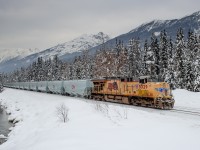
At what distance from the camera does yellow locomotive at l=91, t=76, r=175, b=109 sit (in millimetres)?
25656

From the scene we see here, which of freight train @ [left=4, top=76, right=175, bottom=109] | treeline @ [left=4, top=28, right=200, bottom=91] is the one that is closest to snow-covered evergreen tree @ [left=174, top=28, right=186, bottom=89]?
treeline @ [left=4, top=28, right=200, bottom=91]

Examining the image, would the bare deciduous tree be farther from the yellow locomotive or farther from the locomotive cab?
the locomotive cab

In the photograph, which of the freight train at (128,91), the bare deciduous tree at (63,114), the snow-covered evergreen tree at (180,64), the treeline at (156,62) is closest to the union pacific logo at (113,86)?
the freight train at (128,91)

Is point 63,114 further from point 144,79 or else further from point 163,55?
point 163,55

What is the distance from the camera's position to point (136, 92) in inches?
1137

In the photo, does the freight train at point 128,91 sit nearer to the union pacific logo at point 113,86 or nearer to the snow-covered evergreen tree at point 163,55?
the union pacific logo at point 113,86

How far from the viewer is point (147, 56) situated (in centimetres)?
6538

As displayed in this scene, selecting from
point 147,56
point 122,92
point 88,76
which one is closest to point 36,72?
point 88,76

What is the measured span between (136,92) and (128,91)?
1609 mm

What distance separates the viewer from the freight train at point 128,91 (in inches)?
1016

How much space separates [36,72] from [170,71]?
79678 mm

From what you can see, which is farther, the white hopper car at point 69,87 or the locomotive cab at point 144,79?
the white hopper car at point 69,87

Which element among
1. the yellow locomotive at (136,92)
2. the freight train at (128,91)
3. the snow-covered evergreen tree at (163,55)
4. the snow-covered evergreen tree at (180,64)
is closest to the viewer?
the yellow locomotive at (136,92)

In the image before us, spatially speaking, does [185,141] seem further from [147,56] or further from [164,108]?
[147,56]
